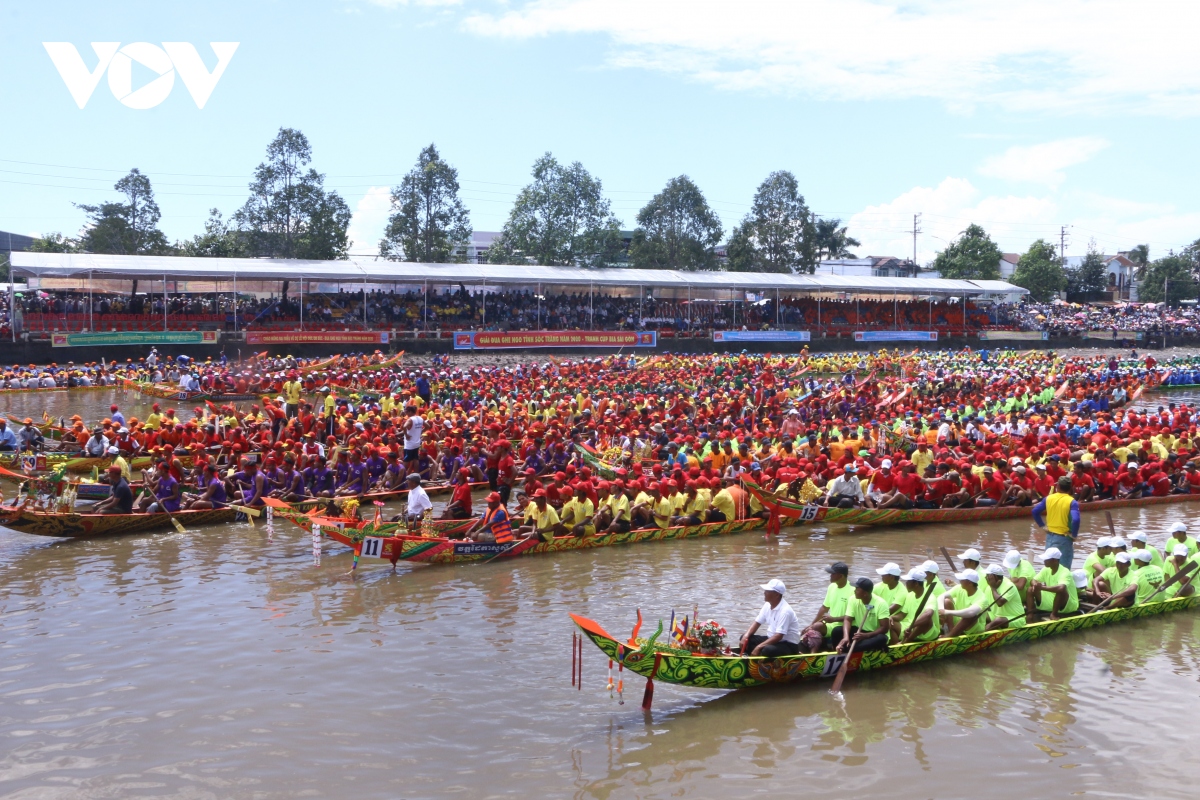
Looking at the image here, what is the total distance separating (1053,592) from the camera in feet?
35.0

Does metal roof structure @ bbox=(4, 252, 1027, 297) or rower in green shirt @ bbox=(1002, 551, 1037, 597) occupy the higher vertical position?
metal roof structure @ bbox=(4, 252, 1027, 297)

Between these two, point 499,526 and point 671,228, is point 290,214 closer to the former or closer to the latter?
point 671,228

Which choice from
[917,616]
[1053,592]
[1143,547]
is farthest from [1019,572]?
[1143,547]

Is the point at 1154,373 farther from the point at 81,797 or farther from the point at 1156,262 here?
the point at 1156,262

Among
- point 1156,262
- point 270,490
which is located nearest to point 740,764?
point 270,490

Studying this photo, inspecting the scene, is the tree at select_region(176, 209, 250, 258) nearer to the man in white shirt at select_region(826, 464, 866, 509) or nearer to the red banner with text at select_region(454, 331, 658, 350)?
the red banner with text at select_region(454, 331, 658, 350)

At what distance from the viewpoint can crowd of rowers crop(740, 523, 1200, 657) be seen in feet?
30.0

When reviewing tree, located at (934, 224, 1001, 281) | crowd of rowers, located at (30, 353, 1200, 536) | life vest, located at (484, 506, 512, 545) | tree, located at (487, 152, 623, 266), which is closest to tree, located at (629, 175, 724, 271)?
tree, located at (487, 152, 623, 266)

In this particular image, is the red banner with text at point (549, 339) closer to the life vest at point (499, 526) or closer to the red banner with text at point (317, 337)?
the red banner with text at point (317, 337)

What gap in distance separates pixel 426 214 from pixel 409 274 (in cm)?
1477

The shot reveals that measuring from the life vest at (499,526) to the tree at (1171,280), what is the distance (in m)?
79.6

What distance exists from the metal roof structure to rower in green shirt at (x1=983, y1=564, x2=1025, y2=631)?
35.1 metres

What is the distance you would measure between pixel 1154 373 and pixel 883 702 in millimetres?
33934

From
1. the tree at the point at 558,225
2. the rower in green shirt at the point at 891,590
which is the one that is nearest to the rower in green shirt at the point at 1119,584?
the rower in green shirt at the point at 891,590
